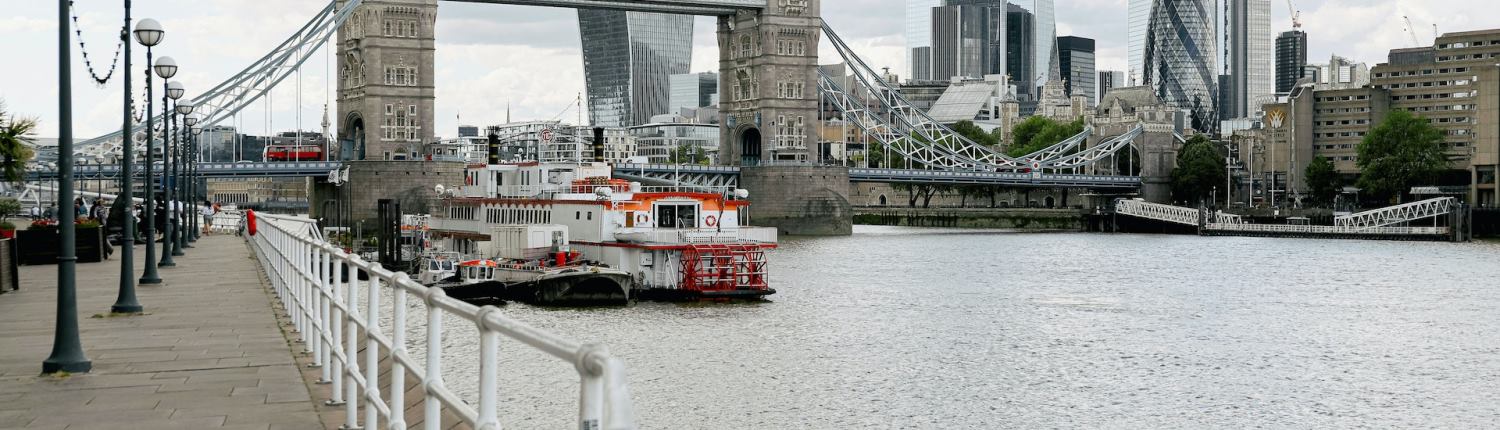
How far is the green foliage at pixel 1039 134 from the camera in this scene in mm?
131000

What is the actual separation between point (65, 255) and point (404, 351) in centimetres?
588

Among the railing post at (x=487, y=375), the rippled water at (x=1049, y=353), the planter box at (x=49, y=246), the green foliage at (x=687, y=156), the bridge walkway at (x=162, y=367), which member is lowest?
the rippled water at (x=1049, y=353)

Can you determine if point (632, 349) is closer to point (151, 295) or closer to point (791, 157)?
point (151, 295)

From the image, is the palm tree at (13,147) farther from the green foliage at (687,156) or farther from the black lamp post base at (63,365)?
the green foliage at (687,156)

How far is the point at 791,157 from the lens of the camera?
9325 cm

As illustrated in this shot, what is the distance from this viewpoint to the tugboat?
35906mm

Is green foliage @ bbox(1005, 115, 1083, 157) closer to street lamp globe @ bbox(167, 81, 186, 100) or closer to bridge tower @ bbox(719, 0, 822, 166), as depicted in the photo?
bridge tower @ bbox(719, 0, 822, 166)

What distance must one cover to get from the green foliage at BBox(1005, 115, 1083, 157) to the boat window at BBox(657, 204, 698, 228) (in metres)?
92.0

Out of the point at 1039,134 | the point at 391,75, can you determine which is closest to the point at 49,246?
the point at 391,75

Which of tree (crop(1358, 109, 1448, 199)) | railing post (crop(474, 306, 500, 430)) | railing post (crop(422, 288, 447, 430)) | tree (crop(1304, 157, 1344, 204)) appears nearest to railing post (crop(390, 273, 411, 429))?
railing post (crop(422, 288, 447, 430))

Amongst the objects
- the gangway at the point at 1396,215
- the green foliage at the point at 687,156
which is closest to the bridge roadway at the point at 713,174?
the gangway at the point at 1396,215

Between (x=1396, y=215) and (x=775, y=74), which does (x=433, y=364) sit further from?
(x=775, y=74)

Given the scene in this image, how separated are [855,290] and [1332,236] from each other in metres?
47.2

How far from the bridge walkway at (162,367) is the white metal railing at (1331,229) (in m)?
70.9
